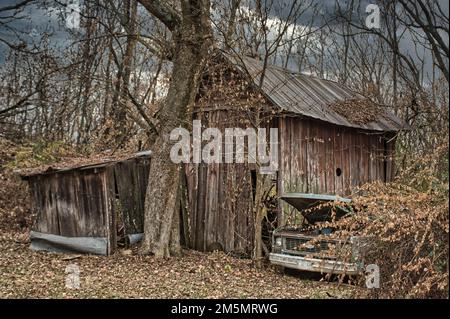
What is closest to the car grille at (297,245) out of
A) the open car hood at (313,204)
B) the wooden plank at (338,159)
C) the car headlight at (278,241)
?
the car headlight at (278,241)

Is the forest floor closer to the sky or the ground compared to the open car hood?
closer to the ground

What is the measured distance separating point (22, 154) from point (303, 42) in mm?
16034

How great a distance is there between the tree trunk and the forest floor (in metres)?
0.66

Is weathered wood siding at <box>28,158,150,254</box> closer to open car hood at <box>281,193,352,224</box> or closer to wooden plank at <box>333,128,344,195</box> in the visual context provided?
open car hood at <box>281,193,352,224</box>

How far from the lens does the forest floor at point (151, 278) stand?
10.0 metres

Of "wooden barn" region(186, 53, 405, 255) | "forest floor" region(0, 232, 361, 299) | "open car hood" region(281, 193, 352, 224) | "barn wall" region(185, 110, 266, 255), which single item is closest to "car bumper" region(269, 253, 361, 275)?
"forest floor" region(0, 232, 361, 299)

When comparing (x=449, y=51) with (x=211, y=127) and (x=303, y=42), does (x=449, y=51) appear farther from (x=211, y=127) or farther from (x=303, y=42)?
(x=303, y=42)

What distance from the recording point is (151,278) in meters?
11.4

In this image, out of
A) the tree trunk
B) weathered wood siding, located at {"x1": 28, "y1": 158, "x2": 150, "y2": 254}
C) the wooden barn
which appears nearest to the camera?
the tree trunk

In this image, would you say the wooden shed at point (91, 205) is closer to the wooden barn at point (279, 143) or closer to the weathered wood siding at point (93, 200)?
the weathered wood siding at point (93, 200)

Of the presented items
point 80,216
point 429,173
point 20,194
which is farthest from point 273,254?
point 20,194

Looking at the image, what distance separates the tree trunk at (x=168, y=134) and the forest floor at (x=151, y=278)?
659 mm

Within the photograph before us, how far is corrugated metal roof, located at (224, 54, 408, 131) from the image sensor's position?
14.2 meters

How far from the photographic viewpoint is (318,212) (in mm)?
12453
